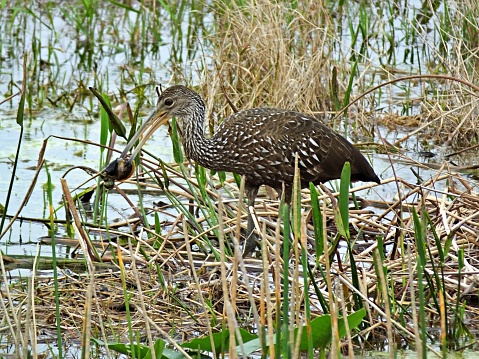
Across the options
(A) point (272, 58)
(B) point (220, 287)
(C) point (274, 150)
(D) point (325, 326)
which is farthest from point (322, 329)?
(A) point (272, 58)

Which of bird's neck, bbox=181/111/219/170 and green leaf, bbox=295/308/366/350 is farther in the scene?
bird's neck, bbox=181/111/219/170

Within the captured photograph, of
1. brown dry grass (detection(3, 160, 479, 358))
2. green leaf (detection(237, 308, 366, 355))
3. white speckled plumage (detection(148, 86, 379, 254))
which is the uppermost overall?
white speckled plumage (detection(148, 86, 379, 254))

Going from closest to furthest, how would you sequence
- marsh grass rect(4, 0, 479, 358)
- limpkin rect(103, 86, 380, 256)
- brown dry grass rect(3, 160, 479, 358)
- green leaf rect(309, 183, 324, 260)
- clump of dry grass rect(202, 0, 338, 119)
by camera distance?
marsh grass rect(4, 0, 479, 358) → green leaf rect(309, 183, 324, 260) → brown dry grass rect(3, 160, 479, 358) → limpkin rect(103, 86, 380, 256) → clump of dry grass rect(202, 0, 338, 119)

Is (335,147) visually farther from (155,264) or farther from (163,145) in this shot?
(163,145)

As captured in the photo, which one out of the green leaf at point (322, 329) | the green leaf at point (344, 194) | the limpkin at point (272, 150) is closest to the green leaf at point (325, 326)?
the green leaf at point (322, 329)

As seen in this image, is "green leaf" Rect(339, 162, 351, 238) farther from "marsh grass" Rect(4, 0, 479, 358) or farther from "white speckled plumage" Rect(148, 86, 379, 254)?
"white speckled plumage" Rect(148, 86, 379, 254)

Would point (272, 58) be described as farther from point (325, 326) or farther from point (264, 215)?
point (325, 326)

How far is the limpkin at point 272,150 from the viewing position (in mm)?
5449

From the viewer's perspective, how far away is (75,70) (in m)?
9.05

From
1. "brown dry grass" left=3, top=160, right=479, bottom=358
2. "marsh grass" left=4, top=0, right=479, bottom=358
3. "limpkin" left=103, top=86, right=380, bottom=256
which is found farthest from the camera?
"limpkin" left=103, top=86, right=380, bottom=256

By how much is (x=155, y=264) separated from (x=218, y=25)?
3.56 metres

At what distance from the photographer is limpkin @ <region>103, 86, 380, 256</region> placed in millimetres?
5449

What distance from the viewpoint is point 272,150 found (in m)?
5.45

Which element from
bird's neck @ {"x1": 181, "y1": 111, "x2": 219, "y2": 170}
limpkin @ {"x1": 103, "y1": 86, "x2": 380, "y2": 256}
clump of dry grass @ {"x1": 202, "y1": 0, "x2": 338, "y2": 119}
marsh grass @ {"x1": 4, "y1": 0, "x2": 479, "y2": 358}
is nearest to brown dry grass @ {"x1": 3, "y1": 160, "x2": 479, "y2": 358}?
marsh grass @ {"x1": 4, "y1": 0, "x2": 479, "y2": 358}
